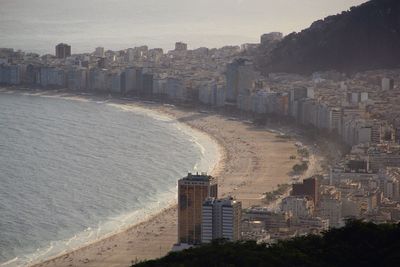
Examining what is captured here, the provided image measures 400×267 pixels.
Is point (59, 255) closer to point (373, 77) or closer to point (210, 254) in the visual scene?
point (210, 254)

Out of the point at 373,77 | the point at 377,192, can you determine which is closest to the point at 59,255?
the point at 377,192

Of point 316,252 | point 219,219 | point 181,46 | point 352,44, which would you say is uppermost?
point 352,44

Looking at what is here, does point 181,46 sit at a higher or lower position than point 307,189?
higher

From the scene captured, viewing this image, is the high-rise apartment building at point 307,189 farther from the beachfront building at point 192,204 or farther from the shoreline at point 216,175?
the beachfront building at point 192,204

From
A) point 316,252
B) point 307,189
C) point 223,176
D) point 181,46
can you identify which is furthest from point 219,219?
point 181,46

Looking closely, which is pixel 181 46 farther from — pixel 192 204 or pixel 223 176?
pixel 192 204

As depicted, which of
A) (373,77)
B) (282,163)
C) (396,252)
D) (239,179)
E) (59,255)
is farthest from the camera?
(373,77)

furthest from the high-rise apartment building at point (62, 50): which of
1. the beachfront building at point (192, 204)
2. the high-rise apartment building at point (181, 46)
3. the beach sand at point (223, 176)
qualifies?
the beachfront building at point (192, 204)
